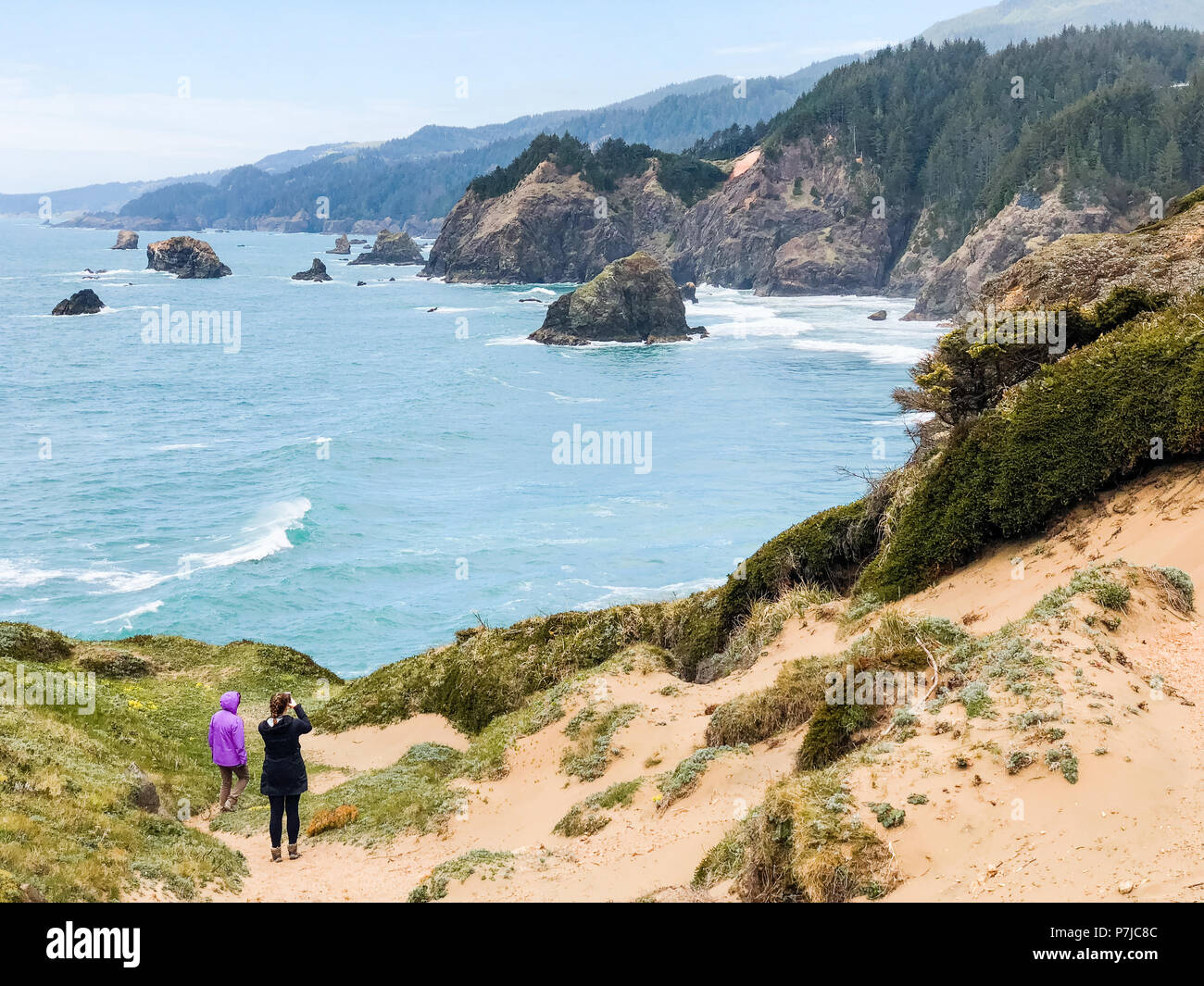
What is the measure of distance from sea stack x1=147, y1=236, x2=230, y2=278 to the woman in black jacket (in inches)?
6850

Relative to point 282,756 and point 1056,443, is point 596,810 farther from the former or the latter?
point 1056,443

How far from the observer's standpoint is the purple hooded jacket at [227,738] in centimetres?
1433

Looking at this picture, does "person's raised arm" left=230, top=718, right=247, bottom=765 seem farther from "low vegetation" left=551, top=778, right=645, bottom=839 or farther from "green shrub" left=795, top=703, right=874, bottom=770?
"green shrub" left=795, top=703, right=874, bottom=770

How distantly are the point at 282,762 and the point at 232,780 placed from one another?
3.83 m

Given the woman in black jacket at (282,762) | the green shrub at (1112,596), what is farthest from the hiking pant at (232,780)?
the green shrub at (1112,596)

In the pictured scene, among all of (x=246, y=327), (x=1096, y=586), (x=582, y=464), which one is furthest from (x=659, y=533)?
(x=246, y=327)

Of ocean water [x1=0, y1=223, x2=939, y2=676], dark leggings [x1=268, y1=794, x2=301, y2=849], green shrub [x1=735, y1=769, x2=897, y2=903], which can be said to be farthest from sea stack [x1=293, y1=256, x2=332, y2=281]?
green shrub [x1=735, y1=769, x2=897, y2=903]

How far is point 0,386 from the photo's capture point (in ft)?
245

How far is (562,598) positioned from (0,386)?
61.8 metres

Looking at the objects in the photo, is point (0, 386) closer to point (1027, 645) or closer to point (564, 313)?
point (564, 313)

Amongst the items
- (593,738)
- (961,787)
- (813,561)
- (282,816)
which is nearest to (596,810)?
(593,738)

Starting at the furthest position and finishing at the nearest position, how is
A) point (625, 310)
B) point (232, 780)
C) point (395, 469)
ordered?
point (625, 310) < point (395, 469) < point (232, 780)

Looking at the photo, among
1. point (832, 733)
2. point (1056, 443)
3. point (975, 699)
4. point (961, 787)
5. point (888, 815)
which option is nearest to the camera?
point (888, 815)

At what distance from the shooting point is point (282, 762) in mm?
12125
